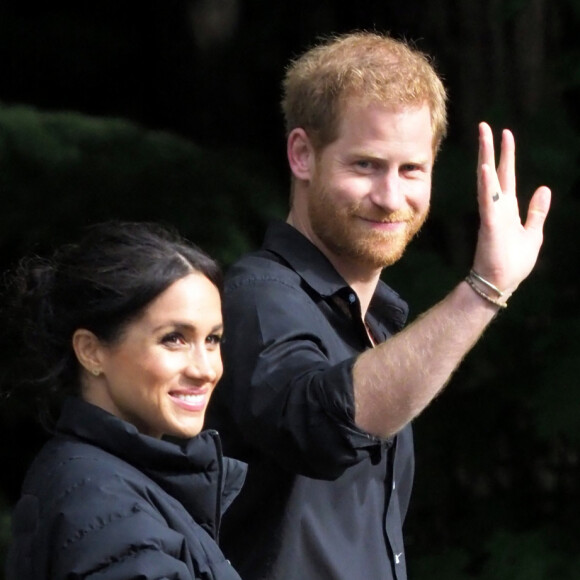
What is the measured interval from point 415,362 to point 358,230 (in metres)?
0.40

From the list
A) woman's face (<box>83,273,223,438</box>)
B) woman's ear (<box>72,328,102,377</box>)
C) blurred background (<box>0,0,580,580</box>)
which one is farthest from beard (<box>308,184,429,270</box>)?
blurred background (<box>0,0,580,580</box>)

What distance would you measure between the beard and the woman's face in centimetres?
49

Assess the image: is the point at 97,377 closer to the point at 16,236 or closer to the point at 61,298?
the point at 61,298

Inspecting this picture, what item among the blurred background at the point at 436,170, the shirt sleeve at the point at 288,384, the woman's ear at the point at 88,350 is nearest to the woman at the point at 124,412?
the woman's ear at the point at 88,350

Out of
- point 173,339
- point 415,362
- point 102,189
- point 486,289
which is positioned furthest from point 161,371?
point 102,189

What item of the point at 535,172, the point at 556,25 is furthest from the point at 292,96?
the point at 556,25

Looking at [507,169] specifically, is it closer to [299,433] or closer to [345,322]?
[345,322]

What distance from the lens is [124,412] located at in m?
2.08

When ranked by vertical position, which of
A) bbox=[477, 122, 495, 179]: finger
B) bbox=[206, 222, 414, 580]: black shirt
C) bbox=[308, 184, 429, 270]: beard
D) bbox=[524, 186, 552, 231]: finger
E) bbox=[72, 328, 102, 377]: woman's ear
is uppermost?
bbox=[477, 122, 495, 179]: finger

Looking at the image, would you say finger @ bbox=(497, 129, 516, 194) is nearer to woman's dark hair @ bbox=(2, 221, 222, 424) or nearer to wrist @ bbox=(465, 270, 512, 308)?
wrist @ bbox=(465, 270, 512, 308)

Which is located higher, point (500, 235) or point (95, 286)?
point (500, 235)

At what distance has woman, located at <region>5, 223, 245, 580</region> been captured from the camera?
1.88m

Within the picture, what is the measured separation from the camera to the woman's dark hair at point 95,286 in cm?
210

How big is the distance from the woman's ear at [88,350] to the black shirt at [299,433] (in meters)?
0.32
